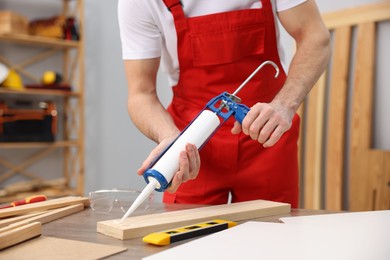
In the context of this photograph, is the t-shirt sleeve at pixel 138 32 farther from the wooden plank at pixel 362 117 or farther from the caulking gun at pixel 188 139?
the wooden plank at pixel 362 117

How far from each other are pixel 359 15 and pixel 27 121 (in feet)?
8.00

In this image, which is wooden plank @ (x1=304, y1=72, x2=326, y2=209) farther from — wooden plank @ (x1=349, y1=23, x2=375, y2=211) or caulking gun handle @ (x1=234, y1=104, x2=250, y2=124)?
caulking gun handle @ (x1=234, y1=104, x2=250, y2=124)

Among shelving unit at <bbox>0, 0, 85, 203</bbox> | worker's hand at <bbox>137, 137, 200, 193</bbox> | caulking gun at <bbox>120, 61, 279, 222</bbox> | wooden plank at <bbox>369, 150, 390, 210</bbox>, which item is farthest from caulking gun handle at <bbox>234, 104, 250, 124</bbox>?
shelving unit at <bbox>0, 0, 85, 203</bbox>

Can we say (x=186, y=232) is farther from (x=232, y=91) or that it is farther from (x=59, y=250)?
(x=232, y=91)

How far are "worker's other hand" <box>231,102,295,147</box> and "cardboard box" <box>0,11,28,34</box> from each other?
2842 mm

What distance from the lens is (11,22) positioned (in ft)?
11.3

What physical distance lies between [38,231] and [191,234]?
0.27 metres

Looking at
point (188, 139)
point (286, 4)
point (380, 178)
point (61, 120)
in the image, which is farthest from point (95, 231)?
point (61, 120)

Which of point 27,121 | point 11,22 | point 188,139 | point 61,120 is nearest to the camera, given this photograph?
point 188,139

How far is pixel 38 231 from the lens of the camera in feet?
2.76

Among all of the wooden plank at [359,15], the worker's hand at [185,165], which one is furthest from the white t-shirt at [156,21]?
the wooden plank at [359,15]

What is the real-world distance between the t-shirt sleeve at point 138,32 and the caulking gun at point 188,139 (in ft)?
1.25

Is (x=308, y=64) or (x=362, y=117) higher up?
(x=308, y=64)

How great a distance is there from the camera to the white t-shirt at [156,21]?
1341 millimetres
